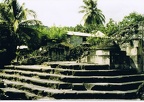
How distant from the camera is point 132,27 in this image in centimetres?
1066

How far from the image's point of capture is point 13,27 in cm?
2119

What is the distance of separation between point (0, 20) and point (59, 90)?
13.6 m

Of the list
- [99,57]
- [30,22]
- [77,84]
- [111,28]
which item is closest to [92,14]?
[111,28]

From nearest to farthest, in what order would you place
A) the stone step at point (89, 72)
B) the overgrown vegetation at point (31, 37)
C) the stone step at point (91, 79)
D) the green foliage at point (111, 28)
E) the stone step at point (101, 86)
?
1. the stone step at point (101, 86)
2. the stone step at point (91, 79)
3. the stone step at point (89, 72)
4. the overgrown vegetation at point (31, 37)
5. the green foliage at point (111, 28)

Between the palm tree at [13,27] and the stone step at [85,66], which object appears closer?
the stone step at [85,66]

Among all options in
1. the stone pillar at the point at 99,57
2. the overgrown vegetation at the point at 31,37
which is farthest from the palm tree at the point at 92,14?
the stone pillar at the point at 99,57

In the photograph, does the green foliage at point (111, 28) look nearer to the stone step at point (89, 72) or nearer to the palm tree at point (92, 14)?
the palm tree at point (92, 14)

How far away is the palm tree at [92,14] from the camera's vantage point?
138 feet

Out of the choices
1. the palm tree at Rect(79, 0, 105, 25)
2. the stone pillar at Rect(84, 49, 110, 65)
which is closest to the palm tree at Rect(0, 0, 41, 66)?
the stone pillar at Rect(84, 49, 110, 65)

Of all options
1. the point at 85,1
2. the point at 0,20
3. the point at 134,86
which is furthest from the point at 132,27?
the point at 85,1

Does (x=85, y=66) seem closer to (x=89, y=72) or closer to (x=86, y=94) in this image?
(x=89, y=72)

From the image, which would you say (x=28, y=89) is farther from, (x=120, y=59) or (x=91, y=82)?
(x=120, y=59)

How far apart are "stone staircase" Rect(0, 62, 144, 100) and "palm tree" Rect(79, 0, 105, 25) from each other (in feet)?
107

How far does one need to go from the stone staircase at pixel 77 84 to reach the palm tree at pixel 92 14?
32.6 metres
